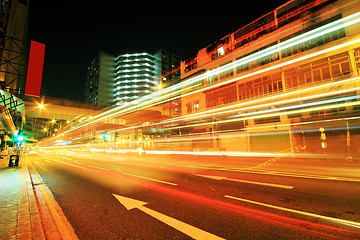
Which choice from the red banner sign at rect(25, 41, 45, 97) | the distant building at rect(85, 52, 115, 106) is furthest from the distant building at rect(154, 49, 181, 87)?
the red banner sign at rect(25, 41, 45, 97)

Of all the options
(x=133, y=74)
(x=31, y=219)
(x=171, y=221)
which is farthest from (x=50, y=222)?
(x=133, y=74)

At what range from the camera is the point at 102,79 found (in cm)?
11131

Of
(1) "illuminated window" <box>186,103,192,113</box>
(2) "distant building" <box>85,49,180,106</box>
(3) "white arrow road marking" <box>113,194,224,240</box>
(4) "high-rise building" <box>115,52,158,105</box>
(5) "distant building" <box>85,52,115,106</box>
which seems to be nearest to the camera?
(3) "white arrow road marking" <box>113,194,224,240</box>

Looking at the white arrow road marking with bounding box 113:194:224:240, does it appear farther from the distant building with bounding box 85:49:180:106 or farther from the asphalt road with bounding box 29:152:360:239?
the distant building with bounding box 85:49:180:106

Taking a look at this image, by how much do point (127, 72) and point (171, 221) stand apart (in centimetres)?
12286

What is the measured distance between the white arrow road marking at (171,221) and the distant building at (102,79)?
365 ft

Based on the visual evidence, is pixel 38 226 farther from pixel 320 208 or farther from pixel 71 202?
pixel 320 208

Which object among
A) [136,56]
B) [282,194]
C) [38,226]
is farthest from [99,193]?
[136,56]

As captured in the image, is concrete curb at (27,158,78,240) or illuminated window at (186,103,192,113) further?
illuminated window at (186,103,192,113)

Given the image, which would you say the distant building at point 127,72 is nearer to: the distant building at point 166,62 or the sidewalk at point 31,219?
the distant building at point 166,62

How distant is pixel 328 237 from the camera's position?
122 inches

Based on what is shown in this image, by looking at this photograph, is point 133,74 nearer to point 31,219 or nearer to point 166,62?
point 166,62

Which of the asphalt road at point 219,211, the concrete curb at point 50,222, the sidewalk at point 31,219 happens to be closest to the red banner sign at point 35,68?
the sidewalk at point 31,219

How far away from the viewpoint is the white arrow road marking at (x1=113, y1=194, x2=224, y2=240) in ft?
10.8
